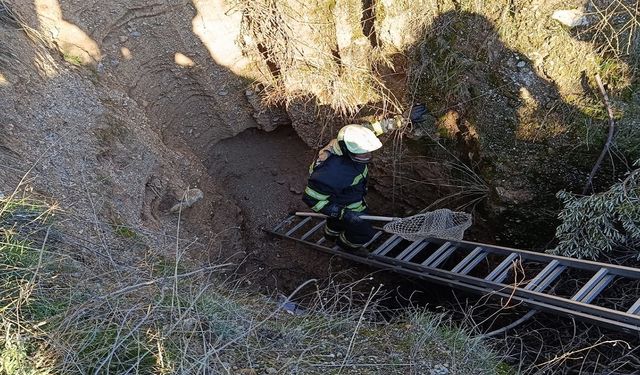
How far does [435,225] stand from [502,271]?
702 millimetres

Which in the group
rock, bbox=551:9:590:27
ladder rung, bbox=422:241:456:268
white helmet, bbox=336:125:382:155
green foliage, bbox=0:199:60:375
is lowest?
green foliage, bbox=0:199:60:375

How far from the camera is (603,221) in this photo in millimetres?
3732

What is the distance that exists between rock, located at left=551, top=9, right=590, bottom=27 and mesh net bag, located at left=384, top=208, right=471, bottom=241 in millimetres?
1718

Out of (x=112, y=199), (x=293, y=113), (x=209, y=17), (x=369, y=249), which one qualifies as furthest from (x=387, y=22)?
(x=112, y=199)

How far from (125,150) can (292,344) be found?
2.58 metres

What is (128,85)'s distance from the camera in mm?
5051

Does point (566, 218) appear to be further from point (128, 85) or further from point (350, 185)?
point (128, 85)

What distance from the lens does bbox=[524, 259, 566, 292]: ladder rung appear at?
3.73 m

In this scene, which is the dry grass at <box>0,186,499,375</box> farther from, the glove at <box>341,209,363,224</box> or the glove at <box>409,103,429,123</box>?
the glove at <box>409,103,429,123</box>

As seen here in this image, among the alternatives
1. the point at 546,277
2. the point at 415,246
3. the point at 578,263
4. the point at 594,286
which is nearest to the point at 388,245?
the point at 415,246

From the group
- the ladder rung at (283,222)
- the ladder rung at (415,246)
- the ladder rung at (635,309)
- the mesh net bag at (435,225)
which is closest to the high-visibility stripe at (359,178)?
the mesh net bag at (435,225)

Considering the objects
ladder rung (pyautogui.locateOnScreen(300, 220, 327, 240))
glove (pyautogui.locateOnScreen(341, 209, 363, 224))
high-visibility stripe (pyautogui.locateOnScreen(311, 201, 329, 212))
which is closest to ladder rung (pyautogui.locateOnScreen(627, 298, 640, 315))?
glove (pyautogui.locateOnScreen(341, 209, 363, 224))

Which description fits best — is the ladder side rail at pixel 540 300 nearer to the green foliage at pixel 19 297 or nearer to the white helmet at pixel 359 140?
the white helmet at pixel 359 140

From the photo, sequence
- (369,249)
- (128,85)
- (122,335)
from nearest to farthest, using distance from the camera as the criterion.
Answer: (122,335)
(128,85)
(369,249)
